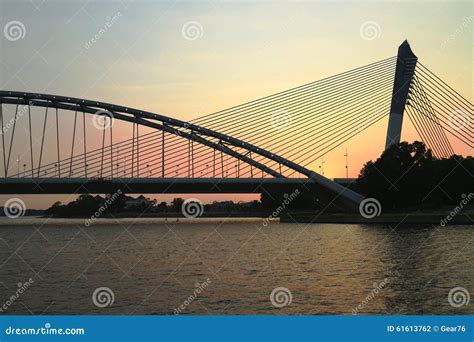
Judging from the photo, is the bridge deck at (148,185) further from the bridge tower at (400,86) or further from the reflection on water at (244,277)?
the reflection on water at (244,277)

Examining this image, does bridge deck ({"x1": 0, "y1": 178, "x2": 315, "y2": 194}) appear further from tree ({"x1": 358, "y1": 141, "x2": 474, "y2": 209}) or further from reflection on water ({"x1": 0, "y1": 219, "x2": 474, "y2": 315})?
reflection on water ({"x1": 0, "y1": 219, "x2": 474, "y2": 315})

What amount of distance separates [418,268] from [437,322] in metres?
16.0

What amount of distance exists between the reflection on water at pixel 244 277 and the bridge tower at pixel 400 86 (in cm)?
2306

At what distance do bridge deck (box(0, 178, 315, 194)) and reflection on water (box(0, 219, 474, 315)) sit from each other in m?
28.0

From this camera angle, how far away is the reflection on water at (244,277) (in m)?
21.6

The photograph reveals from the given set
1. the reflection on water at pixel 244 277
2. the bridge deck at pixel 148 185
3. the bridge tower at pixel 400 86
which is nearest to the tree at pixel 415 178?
the bridge tower at pixel 400 86

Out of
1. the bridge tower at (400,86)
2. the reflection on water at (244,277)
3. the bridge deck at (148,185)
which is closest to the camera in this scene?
the reflection on water at (244,277)

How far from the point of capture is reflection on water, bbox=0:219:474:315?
70.7ft

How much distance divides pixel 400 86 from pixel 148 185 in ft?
88.7

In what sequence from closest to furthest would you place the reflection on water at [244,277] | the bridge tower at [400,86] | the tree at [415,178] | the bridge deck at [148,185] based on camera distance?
the reflection on water at [244,277], the bridge tower at [400,86], the bridge deck at [148,185], the tree at [415,178]

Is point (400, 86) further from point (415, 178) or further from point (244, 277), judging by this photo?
point (244, 277)

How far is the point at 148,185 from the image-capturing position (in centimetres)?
7812

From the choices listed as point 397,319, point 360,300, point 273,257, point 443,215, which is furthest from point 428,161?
point 397,319

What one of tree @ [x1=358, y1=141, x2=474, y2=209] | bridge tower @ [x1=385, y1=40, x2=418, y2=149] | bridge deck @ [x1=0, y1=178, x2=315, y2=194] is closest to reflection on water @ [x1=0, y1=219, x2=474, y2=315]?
bridge tower @ [x1=385, y1=40, x2=418, y2=149]
